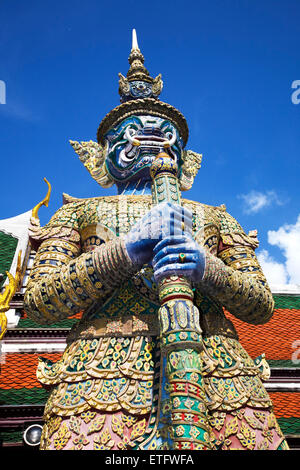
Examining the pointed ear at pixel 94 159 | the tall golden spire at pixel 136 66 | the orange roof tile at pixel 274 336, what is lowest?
the orange roof tile at pixel 274 336

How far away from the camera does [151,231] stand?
9.24ft

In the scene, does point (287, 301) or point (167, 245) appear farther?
point (287, 301)

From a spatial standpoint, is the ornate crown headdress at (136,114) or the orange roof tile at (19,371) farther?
the orange roof tile at (19,371)

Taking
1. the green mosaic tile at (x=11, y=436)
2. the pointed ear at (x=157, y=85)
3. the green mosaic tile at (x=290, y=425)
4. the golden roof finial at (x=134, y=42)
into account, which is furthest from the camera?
the golden roof finial at (x=134, y=42)

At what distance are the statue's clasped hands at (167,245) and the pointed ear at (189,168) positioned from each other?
1.67m

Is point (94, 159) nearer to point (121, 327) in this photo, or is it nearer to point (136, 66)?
point (136, 66)

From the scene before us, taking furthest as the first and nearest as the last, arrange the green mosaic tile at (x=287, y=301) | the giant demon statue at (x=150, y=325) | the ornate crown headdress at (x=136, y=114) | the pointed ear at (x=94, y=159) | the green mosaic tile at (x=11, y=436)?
the green mosaic tile at (x=287, y=301)
the green mosaic tile at (x=11, y=436)
the pointed ear at (x=94, y=159)
the ornate crown headdress at (x=136, y=114)
the giant demon statue at (x=150, y=325)

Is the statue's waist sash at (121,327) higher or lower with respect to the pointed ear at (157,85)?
lower

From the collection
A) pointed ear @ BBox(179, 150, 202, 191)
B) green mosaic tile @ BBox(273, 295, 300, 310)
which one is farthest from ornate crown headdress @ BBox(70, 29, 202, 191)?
green mosaic tile @ BBox(273, 295, 300, 310)

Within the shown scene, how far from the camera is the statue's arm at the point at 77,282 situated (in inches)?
114

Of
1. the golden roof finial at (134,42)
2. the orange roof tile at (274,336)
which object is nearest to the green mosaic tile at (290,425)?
the orange roof tile at (274,336)

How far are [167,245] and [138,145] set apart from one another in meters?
1.42

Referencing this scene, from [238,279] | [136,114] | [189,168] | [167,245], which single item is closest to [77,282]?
[167,245]

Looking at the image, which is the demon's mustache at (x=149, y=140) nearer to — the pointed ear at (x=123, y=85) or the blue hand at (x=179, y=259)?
the pointed ear at (x=123, y=85)
